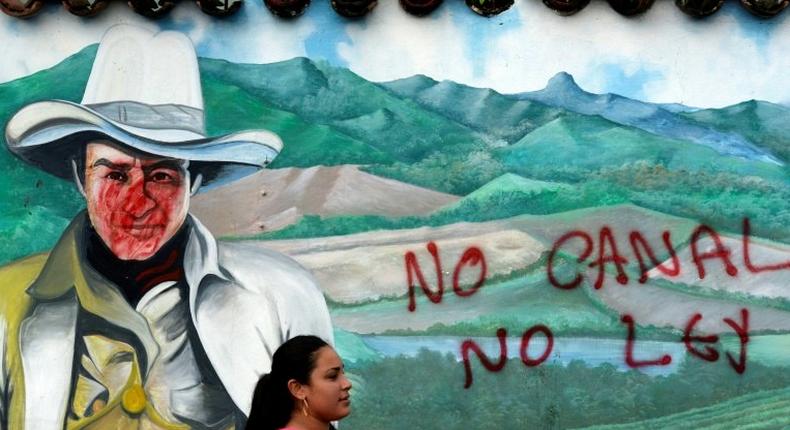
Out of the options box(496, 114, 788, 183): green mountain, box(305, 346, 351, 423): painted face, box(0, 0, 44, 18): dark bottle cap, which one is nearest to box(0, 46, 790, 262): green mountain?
box(496, 114, 788, 183): green mountain

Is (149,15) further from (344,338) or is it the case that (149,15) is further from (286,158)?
(344,338)

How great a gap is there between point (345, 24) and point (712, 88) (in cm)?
208

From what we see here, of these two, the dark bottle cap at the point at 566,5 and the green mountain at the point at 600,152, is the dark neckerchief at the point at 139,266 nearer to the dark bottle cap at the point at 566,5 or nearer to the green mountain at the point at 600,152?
the green mountain at the point at 600,152

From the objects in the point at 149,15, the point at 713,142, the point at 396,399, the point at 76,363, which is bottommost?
the point at 76,363

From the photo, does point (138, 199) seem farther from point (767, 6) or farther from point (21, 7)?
point (767, 6)

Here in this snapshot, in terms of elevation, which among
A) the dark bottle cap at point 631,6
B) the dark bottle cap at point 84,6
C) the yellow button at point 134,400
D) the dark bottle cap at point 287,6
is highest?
Result: the dark bottle cap at point 631,6

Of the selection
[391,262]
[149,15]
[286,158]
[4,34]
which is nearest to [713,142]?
[391,262]

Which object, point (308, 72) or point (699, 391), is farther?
point (308, 72)

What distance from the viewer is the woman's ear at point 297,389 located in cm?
473

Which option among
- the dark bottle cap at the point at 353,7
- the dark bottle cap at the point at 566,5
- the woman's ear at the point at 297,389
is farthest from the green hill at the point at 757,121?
the woman's ear at the point at 297,389

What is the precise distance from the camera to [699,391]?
7473mm

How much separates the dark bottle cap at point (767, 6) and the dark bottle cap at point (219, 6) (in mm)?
2857

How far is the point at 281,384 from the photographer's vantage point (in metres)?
4.75

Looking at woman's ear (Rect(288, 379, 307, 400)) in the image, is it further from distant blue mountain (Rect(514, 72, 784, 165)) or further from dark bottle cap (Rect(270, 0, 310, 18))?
dark bottle cap (Rect(270, 0, 310, 18))
